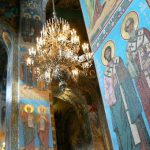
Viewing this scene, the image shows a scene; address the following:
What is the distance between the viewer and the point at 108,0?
4160 mm

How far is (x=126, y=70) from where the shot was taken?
340 cm

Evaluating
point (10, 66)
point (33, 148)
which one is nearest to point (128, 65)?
point (33, 148)

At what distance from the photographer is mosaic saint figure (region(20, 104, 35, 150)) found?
6.53m

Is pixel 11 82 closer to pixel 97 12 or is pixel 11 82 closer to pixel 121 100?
pixel 97 12

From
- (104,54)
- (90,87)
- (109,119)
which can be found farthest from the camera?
(90,87)

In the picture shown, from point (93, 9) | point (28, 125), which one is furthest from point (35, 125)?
point (93, 9)

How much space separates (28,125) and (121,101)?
4018 millimetres

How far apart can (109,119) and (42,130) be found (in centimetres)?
362

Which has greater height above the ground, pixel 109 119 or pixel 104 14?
pixel 104 14

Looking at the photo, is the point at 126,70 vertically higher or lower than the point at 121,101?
higher

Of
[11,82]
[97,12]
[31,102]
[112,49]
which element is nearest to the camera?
[112,49]

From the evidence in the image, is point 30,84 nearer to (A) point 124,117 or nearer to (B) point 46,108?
(B) point 46,108

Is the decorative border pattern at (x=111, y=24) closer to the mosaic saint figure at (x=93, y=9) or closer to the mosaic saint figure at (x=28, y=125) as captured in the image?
the mosaic saint figure at (x=93, y=9)

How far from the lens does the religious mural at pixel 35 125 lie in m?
6.57
